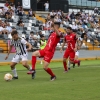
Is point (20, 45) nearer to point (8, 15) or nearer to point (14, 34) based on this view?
point (14, 34)

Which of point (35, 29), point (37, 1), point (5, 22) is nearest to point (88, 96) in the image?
point (5, 22)

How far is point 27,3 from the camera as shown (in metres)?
43.8

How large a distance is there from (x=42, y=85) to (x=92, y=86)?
165 cm

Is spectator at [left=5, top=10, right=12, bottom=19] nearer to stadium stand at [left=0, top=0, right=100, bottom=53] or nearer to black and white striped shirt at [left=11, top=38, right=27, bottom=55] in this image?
stadium stand at [left=0, top=0, right=100, bottom=53]

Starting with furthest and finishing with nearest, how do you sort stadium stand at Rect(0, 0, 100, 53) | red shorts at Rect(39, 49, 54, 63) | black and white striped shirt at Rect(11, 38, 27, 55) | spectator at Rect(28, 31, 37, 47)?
stadium stand at Rect(0, 0, 100, 53), spectator at Rect(28, 31, 37, 47), black and white striped shirt at Rect(11, 38, 27, 55), red shorts at Rect(39, 49, 54, 63)

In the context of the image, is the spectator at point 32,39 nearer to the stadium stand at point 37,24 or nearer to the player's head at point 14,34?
the stadium stand at point 37,24

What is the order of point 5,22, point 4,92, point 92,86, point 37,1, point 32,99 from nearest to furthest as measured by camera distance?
point 32,99 < point 4,92 < point 92,86 < point 5,22 < point 37,1

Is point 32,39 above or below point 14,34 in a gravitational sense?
below

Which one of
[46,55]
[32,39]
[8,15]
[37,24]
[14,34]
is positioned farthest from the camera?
[37,24]

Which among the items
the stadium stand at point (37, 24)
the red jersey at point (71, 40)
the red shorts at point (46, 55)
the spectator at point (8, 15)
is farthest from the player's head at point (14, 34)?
the spectator at point (8, 15)

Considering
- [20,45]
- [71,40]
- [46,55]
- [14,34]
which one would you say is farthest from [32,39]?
[46,55]

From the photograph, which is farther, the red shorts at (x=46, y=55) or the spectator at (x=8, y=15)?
the spectator at (x=8, y=15)

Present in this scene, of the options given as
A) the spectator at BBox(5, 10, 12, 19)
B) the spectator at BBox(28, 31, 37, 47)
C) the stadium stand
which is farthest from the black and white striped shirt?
the spectator at BBox(5, 10, 12, 19)

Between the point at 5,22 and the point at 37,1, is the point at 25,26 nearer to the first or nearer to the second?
the point at 5,22
